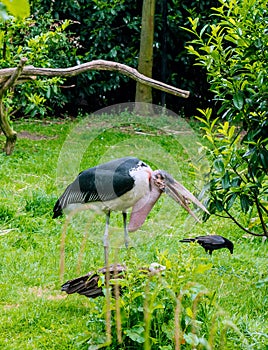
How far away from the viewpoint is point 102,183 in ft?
13.5

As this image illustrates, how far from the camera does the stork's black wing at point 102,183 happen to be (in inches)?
151

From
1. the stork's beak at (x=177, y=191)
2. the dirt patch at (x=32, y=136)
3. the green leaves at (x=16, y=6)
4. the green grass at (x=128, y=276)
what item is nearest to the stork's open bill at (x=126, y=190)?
the stork's beak at (x=177, y=191)

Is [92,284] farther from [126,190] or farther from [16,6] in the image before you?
[16,6]

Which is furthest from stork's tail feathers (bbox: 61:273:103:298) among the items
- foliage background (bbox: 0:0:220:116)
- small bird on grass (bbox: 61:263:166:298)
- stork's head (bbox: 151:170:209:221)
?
foliage background (bbox: 0:0:220:116)

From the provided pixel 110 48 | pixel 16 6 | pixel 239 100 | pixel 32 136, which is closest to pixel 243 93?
pixel 239 100

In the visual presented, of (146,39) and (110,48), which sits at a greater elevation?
(146,39)

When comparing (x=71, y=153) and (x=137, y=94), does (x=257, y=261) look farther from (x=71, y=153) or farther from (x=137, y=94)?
(x=137, y=94)

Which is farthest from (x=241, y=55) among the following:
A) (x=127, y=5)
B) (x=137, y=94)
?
(x=127, y=5)

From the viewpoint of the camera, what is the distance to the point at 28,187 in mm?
7125

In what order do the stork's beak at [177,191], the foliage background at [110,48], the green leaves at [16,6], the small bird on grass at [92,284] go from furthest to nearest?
1. the foliage background at [110,48]
2. the small bird on grass at [92,284]
3. the stork's beak at [177,191]
4. the green leaves at [16,6]

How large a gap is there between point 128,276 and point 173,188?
55 centimetres

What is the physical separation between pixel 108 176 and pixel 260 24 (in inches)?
57.8

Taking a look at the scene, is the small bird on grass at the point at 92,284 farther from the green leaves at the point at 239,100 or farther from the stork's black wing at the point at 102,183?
the green leaves at the point at 239,100

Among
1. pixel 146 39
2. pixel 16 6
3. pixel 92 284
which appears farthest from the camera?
pixel 146 39
